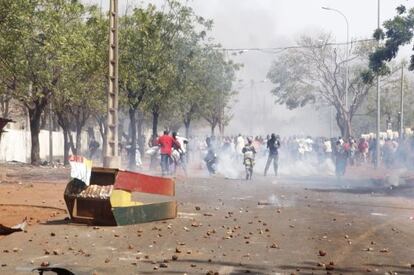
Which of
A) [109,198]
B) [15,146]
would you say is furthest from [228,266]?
[15,146]

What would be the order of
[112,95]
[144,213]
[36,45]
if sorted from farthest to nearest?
[36,45] → [112,95] → [144,213]

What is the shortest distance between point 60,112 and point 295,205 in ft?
67.8

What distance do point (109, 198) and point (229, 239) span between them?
2291 mm

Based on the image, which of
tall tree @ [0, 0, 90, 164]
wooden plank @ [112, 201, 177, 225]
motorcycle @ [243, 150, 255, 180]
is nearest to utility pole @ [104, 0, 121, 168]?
tall tree @ [0, 0, 90, 164]

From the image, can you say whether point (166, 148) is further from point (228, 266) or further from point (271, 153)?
point (228, 266)

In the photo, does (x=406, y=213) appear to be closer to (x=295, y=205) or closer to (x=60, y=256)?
(x=295, y=205)

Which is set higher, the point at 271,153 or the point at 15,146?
the point at 15,146

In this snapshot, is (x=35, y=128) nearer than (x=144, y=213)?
No

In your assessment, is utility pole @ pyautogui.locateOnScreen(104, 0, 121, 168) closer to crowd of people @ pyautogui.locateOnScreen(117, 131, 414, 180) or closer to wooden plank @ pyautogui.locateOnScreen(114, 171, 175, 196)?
wooden plank @ pyautogui.locateOnScreen(114, 171, 175, 196)

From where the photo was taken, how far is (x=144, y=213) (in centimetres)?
1134

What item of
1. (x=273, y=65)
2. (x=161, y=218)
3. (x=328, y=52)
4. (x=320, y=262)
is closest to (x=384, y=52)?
(x=161, y=218)

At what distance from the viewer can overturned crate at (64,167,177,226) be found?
1086cm

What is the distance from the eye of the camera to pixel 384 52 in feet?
77.4

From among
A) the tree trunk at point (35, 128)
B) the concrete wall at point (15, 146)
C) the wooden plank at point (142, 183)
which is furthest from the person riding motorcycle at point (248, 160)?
the concrete wall at point (15, 146)
